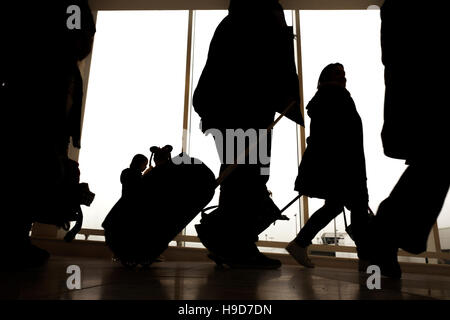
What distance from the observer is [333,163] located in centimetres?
171

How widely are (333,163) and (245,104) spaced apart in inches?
24.8

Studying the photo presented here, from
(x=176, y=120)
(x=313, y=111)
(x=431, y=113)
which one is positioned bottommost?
(x=431, y=113)

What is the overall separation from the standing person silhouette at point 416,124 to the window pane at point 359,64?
241cm

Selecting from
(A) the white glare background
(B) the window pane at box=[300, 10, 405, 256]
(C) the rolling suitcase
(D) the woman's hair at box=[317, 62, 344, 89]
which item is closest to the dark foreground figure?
(C) the rolling suitcase

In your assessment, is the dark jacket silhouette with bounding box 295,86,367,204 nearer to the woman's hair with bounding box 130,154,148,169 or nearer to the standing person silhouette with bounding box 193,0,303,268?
the standing person silhouette with bounding box 193,0,303,268

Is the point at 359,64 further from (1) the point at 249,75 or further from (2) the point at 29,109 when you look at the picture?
(2) the point at 29,109

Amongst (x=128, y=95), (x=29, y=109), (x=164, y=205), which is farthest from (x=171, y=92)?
(x=164, y=205)

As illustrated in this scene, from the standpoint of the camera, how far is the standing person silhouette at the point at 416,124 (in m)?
0.77

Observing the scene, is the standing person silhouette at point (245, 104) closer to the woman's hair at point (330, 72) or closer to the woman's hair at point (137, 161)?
the woman's hair at point (330, 72)
